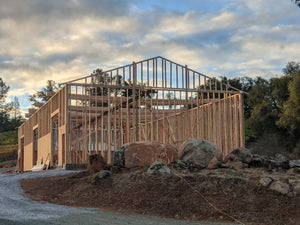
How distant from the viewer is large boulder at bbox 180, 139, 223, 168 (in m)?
12.3

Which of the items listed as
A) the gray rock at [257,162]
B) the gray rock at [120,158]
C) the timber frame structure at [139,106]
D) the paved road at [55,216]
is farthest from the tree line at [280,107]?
the paved road at [55,216]

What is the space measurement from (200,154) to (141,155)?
1.93 m

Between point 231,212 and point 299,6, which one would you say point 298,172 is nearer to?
point 231,212

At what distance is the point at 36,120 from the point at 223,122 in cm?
1276

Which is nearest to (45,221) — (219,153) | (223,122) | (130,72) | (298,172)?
(219,153)

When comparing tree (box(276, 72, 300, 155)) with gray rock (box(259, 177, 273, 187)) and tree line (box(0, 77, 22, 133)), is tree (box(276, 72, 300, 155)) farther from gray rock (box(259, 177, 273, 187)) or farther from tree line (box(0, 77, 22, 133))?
tree line (box(0, 77, 22, 133))

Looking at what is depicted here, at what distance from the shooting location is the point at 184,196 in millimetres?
9727

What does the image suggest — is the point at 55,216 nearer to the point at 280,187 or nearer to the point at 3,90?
the point at 280,187

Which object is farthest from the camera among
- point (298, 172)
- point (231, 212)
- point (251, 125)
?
point (251, 125)

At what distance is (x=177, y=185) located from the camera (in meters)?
10.3

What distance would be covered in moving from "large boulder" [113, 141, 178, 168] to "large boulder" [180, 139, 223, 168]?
2.16 feet

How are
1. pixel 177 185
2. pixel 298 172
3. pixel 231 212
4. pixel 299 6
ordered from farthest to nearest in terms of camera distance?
pixel 299 6 < pixel 298 172 < pixel 177 185 < pixel 231 212

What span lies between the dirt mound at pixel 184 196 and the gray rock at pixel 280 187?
13cm

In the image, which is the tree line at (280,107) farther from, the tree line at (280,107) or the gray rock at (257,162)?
the gray rock at (257,162)
